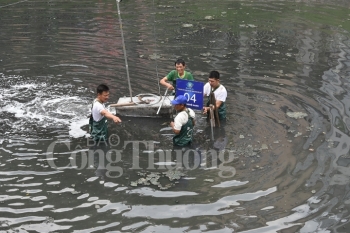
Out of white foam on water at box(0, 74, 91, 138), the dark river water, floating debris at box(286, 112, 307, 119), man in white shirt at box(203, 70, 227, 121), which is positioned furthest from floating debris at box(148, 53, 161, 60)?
floating debris at box(286, 112, 307, 119)

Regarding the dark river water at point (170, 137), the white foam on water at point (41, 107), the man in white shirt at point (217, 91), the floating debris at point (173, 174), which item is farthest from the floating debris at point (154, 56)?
the floating debris at point (173, 174)

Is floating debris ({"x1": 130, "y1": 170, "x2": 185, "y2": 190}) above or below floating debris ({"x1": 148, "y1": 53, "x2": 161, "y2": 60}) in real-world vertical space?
below

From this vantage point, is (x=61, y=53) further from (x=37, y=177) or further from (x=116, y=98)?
(x=37, y=177)

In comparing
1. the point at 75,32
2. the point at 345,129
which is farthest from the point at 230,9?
the point at 345,129

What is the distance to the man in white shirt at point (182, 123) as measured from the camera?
9.25 m

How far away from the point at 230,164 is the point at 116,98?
14.2 ft

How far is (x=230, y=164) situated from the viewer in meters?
8.93

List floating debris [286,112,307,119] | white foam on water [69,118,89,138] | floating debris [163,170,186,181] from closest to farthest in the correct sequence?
floating debris [163,170,186,181] → white foam on water [69,118,89,138] → floating debris [286,112,307,119]

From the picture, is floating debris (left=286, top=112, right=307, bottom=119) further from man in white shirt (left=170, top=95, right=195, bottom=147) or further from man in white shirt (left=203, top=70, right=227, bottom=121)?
man in white shirt (left=170, top=95, right=195, bottom=147)

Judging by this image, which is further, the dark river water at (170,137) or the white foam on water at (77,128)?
the white foam on water at (77,128)

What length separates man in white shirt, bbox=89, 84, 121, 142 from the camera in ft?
30.5
